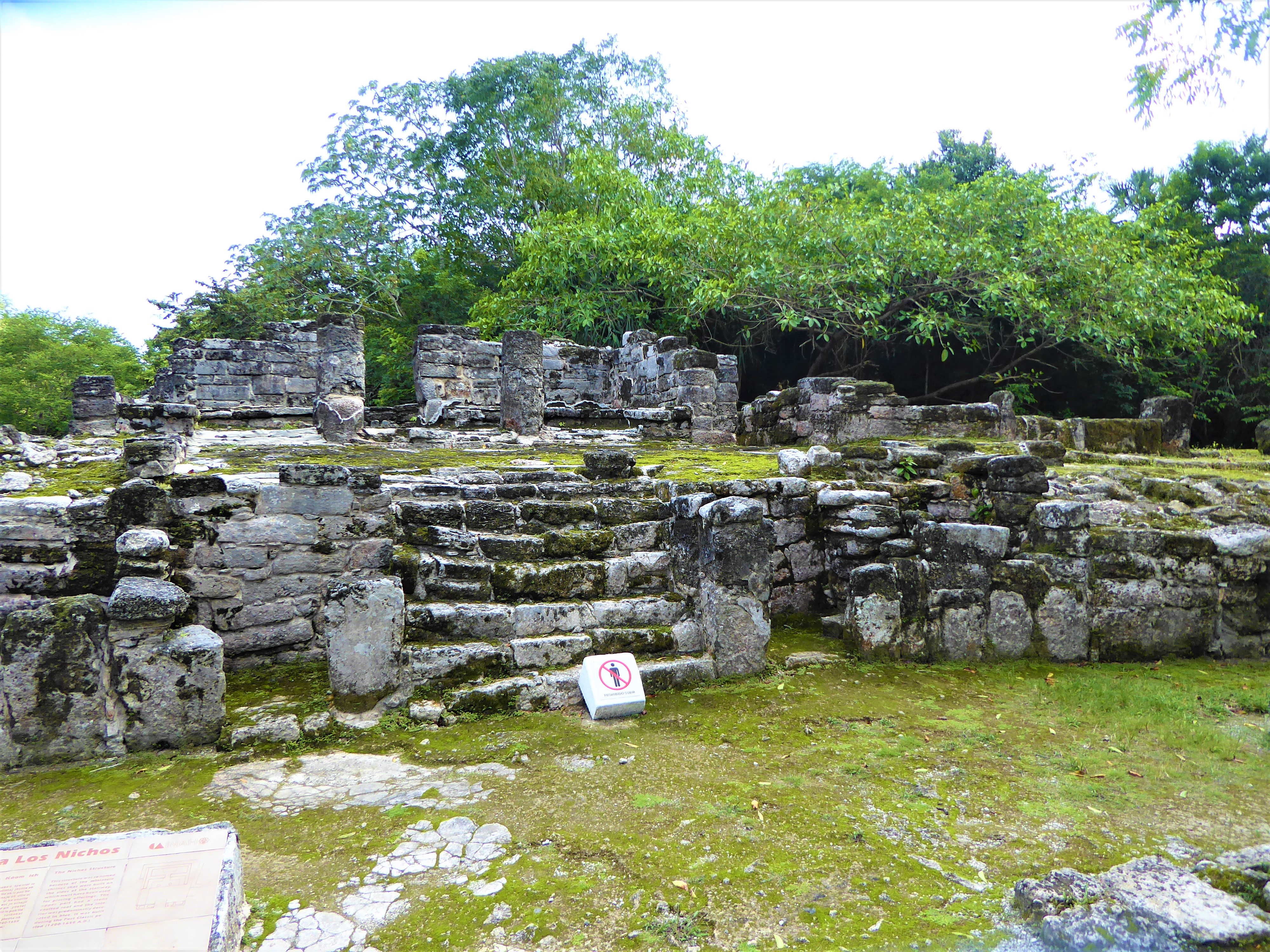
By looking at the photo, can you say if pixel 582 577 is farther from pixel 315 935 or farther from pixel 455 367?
pixel 455 367

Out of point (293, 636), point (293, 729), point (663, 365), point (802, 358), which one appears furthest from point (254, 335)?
point (293, 729)

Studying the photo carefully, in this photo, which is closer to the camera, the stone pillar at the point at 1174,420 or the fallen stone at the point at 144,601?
the fallen stone at the point at 144,601

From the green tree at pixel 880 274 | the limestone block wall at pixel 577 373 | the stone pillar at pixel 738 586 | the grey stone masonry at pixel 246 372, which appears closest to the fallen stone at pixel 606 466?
the stone pillar at pixel 738 586

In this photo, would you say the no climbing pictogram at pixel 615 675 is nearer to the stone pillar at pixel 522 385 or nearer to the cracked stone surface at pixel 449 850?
the cracked stone surface at pixel 449 850

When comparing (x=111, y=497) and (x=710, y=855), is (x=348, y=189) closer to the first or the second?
(x=111, y=497)

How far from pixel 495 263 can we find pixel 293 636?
59.3ft

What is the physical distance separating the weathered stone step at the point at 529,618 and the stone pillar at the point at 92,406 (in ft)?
37.0

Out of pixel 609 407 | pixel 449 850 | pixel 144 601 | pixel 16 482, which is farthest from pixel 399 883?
pixel 609 407

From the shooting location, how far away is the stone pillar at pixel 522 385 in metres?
11.2

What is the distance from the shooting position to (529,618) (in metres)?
4.82

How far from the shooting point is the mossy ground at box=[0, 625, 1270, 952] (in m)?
2.55

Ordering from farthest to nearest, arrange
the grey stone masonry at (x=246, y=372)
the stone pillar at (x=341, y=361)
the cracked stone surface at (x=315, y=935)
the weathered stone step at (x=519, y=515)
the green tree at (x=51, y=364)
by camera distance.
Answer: the green tree at (x=51, y=364) → the grey stone masonry at (x=246, y=372) → the stone pillar at (x=341, y=361) → the weathered stone step at (x=519, y=515) → the cracked stone surface at (x=315, y=935)

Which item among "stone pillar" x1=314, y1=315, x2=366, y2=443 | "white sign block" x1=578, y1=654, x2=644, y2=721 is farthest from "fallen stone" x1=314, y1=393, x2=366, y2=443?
"white sign block" x1=578, y1=654, x2=644, y2=721

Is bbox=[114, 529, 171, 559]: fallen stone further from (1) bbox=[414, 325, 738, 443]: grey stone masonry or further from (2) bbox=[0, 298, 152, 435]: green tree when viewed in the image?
(2) bbox=[0, 298, 152, 435]: green tree
